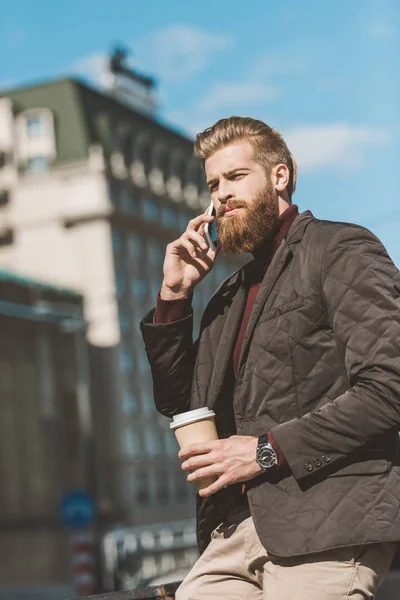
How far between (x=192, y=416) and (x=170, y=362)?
1.16 feet

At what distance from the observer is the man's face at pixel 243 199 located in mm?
2859

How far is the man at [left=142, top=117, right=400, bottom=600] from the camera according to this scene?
2.52 metres

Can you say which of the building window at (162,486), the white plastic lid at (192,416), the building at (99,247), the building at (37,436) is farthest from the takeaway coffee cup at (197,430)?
the building window at (162,486)

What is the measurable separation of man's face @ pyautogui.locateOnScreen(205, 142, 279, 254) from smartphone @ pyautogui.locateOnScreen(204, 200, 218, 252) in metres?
0.13

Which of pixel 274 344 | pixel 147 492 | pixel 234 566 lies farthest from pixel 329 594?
pixel 147 492

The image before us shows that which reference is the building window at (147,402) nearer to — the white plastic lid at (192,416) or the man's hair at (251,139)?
the man's hair at (251,139)

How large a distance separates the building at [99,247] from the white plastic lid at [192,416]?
161 feet

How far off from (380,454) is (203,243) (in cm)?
74

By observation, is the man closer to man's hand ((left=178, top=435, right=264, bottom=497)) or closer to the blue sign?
man's hand ((left=178, top=435, right=264, bottom=497))

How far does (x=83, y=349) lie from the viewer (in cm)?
4912

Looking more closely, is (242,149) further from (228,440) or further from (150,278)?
(150,278)

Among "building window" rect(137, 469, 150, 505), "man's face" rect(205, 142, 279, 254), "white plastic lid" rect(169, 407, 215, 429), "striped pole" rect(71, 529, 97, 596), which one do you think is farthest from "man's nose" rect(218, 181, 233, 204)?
"building window" rect(137, 469, 150, 505)

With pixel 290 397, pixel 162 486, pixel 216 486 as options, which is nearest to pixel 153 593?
pixel 216 486

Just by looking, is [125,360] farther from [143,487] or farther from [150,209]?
[150,209]
